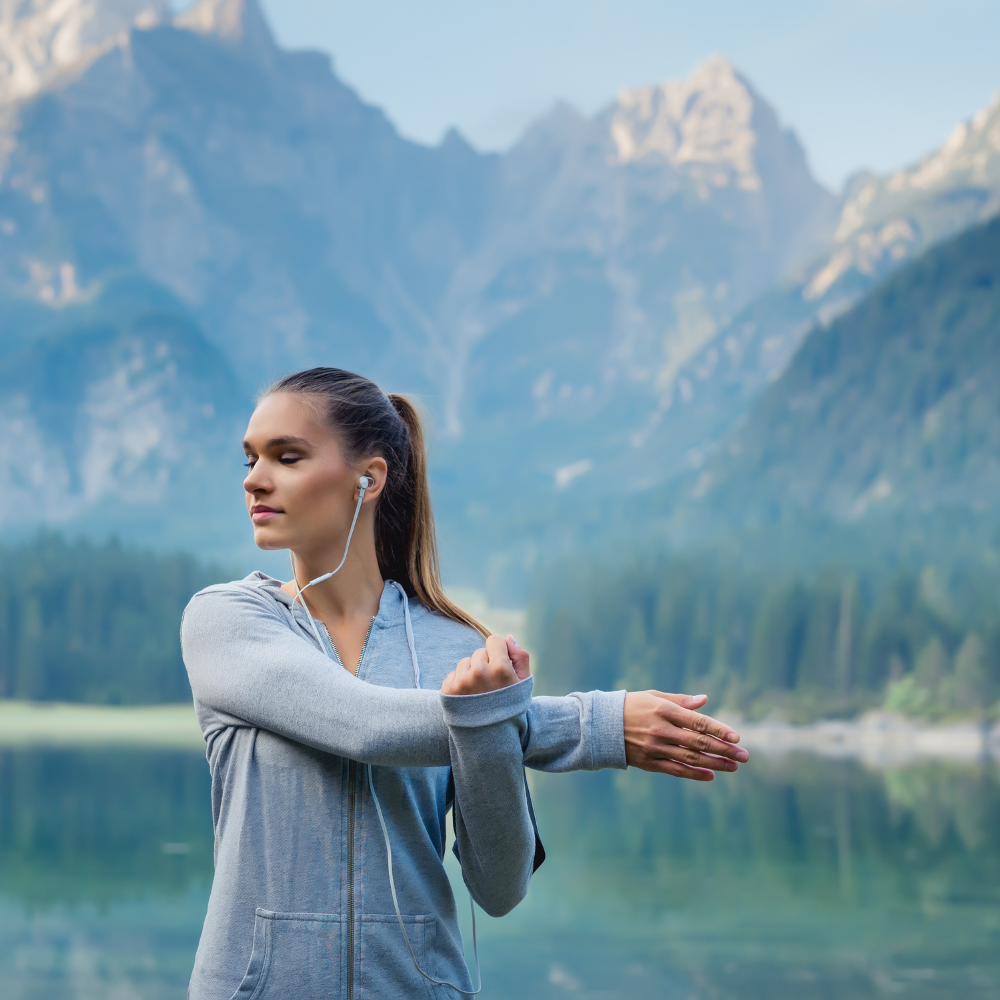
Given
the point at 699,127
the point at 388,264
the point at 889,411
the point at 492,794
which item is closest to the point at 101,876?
the point at 492,794

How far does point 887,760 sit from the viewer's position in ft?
176

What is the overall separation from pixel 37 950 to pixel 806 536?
223ft

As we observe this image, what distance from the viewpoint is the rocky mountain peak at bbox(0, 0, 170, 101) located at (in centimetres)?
15400

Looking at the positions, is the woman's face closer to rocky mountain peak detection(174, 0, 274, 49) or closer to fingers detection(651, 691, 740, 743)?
fingers detection(651, 691, 740, 743)

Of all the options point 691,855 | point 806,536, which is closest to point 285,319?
point 806,536

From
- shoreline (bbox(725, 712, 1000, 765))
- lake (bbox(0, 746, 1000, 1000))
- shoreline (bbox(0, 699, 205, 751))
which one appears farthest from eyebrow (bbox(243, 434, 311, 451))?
shoreline (bbox(0, 699, 205, 751))

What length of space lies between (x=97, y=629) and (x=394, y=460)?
231 ft

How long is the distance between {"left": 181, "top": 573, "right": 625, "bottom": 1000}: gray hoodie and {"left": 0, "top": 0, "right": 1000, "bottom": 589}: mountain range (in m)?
108

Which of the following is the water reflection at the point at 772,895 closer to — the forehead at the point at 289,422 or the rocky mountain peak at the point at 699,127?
the forehead at the point at 289,422

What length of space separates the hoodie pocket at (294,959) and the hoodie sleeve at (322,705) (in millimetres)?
225

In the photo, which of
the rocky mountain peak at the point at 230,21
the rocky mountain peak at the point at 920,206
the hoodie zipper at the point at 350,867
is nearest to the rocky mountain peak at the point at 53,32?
the rocky mountain peak at the point at 230,21

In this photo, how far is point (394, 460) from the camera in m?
2.00

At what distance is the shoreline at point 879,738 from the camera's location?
5400 centimetres

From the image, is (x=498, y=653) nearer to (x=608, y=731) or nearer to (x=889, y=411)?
(x=608, y=731)
